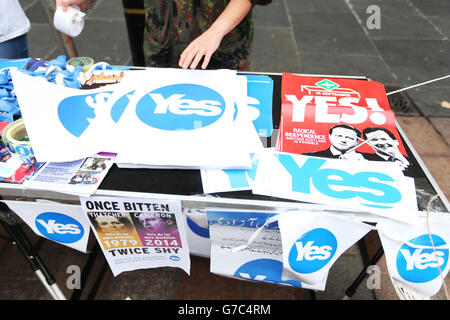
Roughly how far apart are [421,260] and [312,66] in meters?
2.71

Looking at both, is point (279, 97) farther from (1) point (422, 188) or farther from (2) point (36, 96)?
(2) point (36, 96)

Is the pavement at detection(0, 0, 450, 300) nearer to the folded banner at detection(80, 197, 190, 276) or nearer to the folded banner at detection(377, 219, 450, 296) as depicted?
the folded banner at detection(80, 197, 190, 276)

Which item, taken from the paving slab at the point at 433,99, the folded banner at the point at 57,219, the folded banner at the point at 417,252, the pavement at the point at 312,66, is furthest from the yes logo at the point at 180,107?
the paving slab at the point at 433,99

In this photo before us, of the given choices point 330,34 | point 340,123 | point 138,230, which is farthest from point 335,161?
point 330,34

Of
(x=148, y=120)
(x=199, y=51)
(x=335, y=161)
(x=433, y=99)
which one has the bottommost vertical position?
(x=433, y=99)

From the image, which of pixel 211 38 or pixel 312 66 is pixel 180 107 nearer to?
pixel 211 38

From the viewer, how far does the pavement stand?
62.8 inches

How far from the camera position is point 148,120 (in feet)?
2.99

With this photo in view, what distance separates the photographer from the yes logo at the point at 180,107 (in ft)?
2.99

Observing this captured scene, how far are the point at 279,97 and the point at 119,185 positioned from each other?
0.65 metres

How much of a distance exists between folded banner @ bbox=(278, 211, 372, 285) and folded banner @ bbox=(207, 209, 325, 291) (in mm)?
66

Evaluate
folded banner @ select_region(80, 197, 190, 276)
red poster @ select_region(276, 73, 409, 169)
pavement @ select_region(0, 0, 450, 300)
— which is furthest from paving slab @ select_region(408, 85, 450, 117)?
folded banner @ select_region(80, 197, 190, 276)

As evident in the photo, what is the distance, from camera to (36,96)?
3.19ft

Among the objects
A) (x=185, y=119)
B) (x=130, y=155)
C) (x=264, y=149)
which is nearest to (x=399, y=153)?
(x=264, y=149)
